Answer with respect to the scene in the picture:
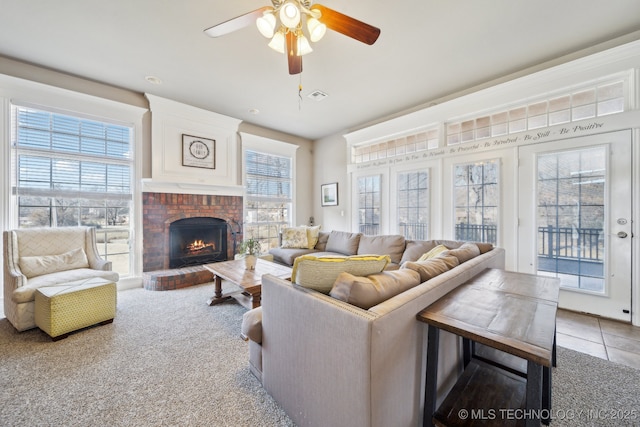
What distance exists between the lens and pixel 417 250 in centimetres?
330

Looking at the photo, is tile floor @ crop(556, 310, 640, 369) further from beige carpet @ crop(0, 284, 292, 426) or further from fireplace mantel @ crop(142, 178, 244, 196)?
fireplace mantel @ crop(142, 178, 244, 196)

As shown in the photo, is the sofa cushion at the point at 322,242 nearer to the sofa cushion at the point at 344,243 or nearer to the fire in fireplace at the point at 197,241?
the sofa cushion at the point at 344,243

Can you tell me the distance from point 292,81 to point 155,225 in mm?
3048

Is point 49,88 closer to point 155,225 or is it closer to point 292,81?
point 155,225

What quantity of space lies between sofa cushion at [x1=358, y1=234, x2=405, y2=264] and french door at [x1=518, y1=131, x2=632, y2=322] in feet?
4.87

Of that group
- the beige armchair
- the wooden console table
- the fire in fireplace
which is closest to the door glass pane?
the wooden console table

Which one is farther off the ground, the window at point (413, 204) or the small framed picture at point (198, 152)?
the small framed picture at point (198, 152)

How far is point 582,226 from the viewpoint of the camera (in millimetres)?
2840

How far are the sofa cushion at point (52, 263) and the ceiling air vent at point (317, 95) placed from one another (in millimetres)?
3668

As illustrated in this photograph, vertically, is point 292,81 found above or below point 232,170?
above

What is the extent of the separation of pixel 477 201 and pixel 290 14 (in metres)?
3.32

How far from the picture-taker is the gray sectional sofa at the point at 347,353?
1.01 meters

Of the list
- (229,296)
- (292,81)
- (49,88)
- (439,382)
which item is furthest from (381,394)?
(49,88)

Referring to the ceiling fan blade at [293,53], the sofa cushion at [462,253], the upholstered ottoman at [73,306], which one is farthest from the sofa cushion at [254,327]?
the ceiling fan blade at [293,53]
